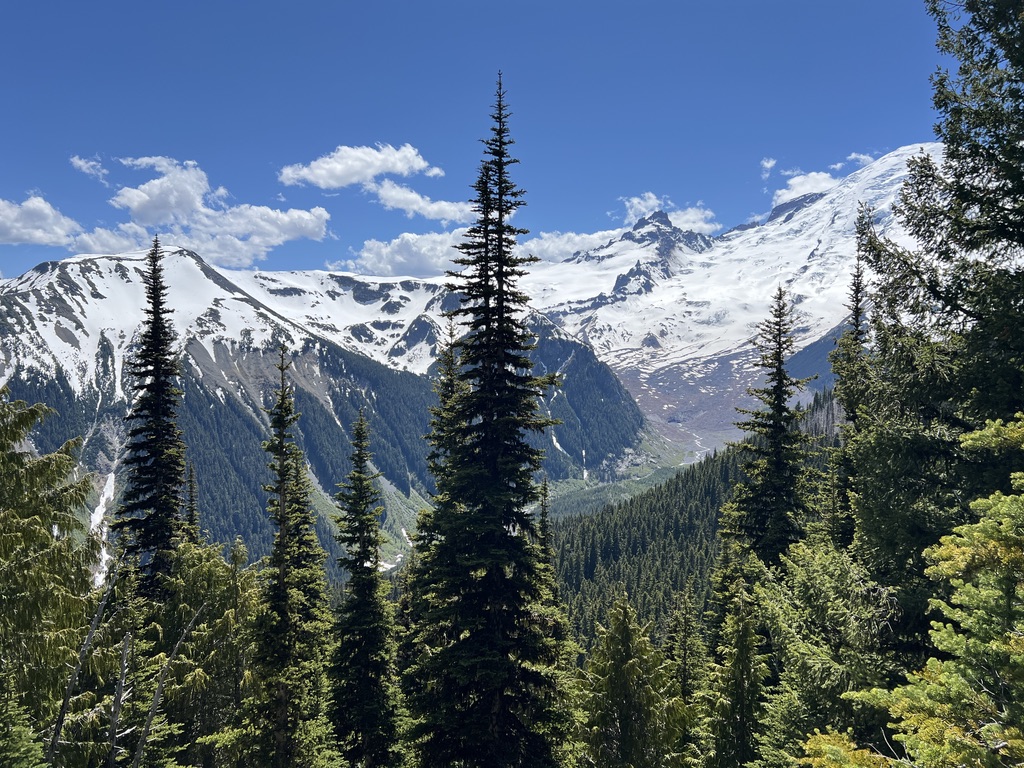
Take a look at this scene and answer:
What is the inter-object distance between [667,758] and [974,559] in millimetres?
15628

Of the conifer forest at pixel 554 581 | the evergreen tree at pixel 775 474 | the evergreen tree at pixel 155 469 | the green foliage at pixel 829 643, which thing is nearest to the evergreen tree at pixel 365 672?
the conifer forest at pixel 554 581

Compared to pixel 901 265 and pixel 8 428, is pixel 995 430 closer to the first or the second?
pixel 901 265

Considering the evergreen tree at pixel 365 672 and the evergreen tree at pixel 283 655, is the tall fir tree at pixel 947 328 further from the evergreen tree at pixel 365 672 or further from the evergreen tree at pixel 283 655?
the evergreen tree at pixel 365 672

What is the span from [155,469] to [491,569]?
1757cm

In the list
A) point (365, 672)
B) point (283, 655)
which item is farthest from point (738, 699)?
point (365, 672)

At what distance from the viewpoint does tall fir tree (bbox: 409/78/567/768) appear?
17484 mm

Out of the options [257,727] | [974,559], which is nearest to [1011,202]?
[974,559]

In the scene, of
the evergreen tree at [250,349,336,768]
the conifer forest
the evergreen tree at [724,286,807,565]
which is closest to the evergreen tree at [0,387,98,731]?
the conifer forest

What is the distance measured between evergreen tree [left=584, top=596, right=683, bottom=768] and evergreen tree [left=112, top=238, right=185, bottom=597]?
1818 cm

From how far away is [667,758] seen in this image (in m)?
20.2

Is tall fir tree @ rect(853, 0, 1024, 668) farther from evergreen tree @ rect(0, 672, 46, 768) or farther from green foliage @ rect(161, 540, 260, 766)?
green foliage @ rect(161, 540, 260, 766)

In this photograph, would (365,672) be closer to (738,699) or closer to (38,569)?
(738,699)

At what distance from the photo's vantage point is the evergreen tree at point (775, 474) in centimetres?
2595

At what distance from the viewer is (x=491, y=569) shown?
59.3ft
